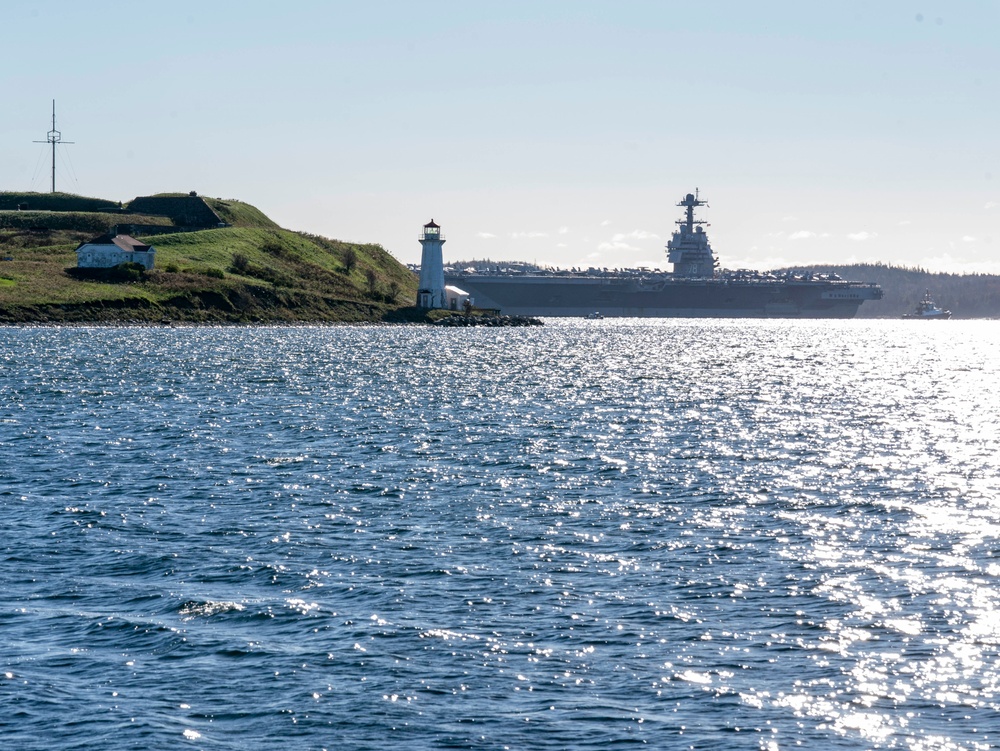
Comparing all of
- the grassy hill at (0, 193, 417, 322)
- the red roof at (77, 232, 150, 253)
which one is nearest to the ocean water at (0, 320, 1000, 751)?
the grassy hill at (0, 193, 417, 322)

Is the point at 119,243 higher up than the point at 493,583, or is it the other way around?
the point at 119,243

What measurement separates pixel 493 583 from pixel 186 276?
128004 mm

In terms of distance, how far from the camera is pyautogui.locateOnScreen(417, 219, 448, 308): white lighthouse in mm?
164125

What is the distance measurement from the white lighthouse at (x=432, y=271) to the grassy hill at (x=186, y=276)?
3.45 meters

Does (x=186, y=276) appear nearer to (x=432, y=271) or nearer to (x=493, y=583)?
(x=432, y=271)

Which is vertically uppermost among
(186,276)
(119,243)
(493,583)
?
(119,243)

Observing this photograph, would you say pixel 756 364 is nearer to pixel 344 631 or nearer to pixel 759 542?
pixel 759 542

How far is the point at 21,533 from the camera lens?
26.2 meters

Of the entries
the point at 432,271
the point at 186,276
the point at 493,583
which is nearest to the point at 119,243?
the point at 186,276

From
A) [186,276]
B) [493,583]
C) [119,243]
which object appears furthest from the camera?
[186,276]

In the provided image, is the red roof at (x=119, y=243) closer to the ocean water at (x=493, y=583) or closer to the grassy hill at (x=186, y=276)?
the grassy hill at (x=186, y=276)

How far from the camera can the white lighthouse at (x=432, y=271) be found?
164125 mm

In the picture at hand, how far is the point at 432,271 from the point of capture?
16788 centimetres

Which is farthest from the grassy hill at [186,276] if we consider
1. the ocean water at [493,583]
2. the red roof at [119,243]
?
the ocean water at [493,583]
